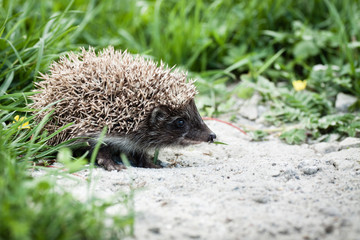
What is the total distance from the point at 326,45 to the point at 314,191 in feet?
15.7

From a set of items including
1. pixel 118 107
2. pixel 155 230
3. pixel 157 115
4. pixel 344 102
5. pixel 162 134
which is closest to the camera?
pixel 155 230

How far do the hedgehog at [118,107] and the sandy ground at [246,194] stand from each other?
391mm

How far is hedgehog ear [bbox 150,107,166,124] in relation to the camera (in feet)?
14.8

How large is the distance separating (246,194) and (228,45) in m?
4.81

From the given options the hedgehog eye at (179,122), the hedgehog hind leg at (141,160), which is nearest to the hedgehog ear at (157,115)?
the hedgehog eye at (179,122)

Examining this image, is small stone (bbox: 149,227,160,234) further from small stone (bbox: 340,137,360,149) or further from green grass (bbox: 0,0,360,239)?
small stone (bbox: 340,137,360,149)

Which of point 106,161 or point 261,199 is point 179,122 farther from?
point 261,199

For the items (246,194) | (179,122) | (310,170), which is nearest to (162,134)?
(179,122)

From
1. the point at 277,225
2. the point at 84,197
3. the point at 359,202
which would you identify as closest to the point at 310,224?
the point at 277,225

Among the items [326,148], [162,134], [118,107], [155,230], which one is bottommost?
[155,230]

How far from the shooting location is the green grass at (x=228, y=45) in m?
5.48

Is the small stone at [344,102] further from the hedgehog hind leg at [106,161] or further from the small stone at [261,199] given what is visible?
the hedgehog hind leg at [106,161]

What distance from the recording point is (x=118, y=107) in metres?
4.29

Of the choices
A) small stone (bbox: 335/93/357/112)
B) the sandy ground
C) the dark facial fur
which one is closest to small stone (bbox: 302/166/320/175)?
the sandy ground
